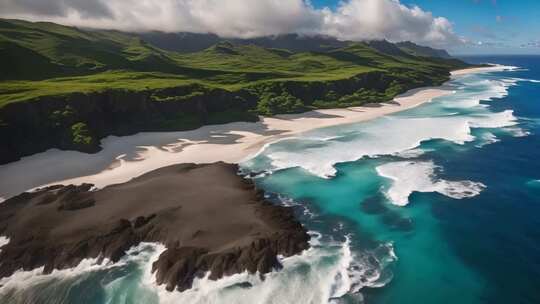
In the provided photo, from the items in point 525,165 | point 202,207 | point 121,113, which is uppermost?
point 121,113

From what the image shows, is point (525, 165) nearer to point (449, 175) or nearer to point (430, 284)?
point (449, 175)

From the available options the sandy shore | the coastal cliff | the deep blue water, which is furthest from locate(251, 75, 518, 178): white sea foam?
the coastal cliff

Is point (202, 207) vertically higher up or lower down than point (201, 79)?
lower down

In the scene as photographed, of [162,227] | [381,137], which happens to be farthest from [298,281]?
[381,137]

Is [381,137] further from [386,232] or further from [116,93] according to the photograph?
[116,93]

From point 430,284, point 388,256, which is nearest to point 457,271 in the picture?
point 430,284

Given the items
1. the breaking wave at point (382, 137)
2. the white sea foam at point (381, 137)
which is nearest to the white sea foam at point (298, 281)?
the white sea foam at point (381, 137)

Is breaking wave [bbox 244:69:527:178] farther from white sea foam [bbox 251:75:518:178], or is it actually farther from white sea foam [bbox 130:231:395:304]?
white sea foam [bbox 130:231:395:304]
